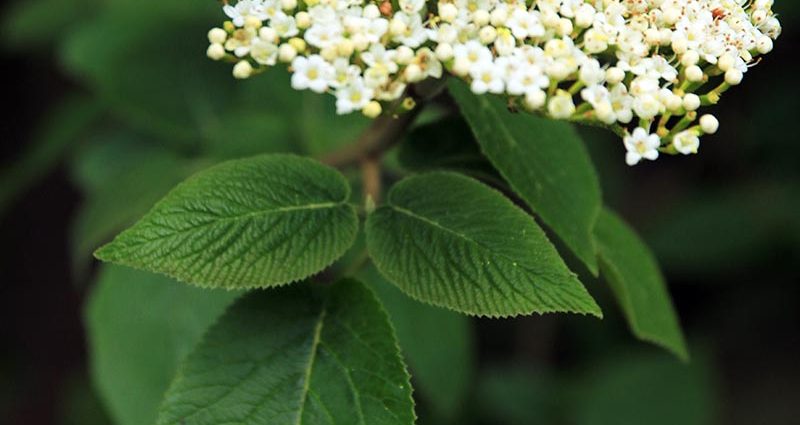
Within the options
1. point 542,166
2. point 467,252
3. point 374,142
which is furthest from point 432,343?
point 467,252

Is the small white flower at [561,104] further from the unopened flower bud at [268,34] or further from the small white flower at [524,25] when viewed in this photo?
the unopened flower bud at [268,34]

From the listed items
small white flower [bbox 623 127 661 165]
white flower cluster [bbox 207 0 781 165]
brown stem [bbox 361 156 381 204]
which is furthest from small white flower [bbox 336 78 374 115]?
brown stem [bbox 361 156 381 204]

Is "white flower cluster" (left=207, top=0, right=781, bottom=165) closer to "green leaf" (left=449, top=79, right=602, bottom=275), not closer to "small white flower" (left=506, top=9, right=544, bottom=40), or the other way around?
"small white flower" (left=506, top=9, right=544, bottom=40)

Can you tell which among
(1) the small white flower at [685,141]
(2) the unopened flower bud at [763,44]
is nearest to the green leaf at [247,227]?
(1) the small white flower at [685,141]

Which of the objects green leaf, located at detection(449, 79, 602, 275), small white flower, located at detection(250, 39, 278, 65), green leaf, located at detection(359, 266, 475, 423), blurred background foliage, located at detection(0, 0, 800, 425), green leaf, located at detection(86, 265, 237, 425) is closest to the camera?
small white flower, located at detection(250, 39, 278, 65)

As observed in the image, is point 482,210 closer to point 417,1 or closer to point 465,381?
point 417,1

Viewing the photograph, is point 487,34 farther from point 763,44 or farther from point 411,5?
point 763,44
